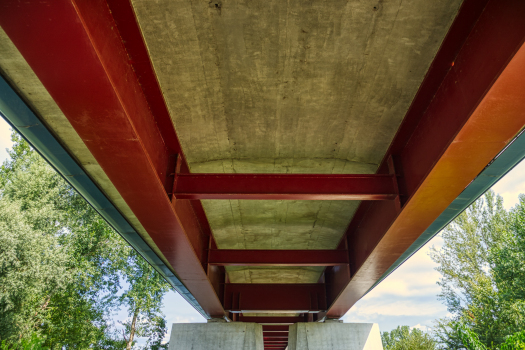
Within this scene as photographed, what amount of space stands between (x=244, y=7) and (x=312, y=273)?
12.1 meters

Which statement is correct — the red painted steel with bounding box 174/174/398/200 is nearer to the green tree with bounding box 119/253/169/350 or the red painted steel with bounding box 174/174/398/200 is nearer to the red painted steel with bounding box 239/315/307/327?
the red painted steel with bounding box 239/315/307/327

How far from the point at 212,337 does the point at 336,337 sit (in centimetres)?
493

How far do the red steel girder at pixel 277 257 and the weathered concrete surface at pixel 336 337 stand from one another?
5412 mm

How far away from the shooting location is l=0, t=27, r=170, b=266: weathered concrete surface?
409 centimetres

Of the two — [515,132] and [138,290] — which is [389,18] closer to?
[515,132]

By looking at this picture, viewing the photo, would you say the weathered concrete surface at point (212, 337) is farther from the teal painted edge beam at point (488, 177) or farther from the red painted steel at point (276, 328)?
the teal painted edge beam at point (488, 177)

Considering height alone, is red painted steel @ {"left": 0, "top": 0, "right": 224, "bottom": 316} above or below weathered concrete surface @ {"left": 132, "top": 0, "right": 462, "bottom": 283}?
below

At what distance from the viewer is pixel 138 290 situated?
28.8m

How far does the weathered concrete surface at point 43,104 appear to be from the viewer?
4.09 meters

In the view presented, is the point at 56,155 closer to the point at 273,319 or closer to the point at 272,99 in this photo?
the point at 272,99

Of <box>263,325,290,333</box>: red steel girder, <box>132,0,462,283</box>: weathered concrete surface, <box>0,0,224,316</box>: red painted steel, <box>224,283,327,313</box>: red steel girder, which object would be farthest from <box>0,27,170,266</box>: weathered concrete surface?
<box>263,325,290,333</box>: red steel girder

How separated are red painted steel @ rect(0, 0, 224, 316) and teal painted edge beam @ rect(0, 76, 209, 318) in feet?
3.01

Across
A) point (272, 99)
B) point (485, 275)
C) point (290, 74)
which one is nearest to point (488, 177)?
point (290, 74)

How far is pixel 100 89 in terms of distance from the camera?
3.56 meters
